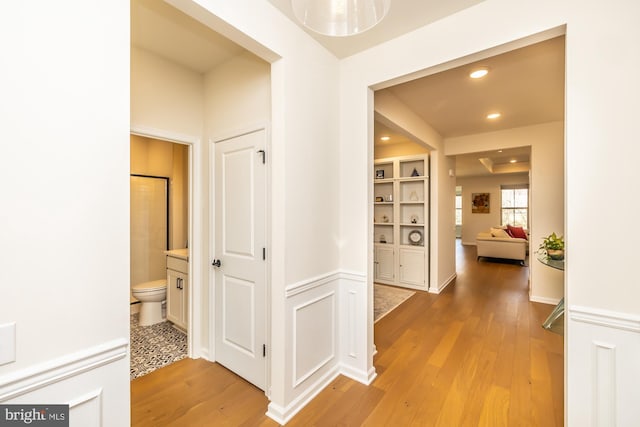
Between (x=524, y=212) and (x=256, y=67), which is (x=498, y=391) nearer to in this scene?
(x=256, y=67)

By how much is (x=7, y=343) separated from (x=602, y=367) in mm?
2400

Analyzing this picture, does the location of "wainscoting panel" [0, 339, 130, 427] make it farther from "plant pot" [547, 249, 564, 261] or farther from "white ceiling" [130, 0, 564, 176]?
"plant pot" [547, 249, 564, 261]

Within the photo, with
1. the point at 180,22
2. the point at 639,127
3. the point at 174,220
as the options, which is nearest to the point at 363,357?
the point at 639,127

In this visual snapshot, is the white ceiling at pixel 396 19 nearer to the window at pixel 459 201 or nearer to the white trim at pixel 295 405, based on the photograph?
the white trim at pixel 295 405

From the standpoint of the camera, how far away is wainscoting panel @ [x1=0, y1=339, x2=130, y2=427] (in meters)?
0.86

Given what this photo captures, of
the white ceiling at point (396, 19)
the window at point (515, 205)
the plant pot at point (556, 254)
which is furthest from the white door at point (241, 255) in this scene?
the window at point (515, 205)

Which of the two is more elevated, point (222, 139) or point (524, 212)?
point (222, 139)

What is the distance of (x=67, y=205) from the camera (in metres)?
0.94

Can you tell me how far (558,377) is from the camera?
2.24 meters

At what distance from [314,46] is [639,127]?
191cm

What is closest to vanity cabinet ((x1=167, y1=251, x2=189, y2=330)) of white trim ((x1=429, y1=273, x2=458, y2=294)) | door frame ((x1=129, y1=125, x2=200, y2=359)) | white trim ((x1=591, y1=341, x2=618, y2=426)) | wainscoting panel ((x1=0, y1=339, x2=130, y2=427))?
door frame ((x1=129, y1=125, x2=200, y2=359))

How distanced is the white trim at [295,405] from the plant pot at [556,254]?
2000 millimetres

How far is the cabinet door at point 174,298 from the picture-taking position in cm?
293

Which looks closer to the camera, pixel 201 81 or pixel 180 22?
pixel 180 22
